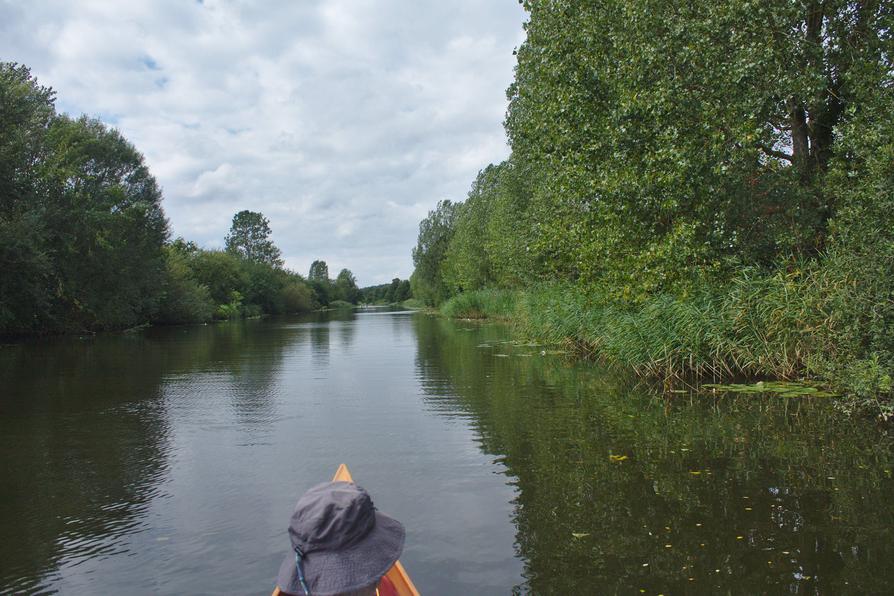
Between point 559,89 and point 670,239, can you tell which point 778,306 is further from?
point 559,89

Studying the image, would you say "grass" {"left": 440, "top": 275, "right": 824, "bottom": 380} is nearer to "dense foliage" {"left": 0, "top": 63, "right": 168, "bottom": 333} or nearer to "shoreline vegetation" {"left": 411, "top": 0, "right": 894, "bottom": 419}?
"shoreline vegetation" {"left": 411, "top": 0, "right": 894, "bottom": 419}

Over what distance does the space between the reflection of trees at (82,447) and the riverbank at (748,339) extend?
879 centimetres

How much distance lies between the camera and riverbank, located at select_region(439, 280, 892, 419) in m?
10.4

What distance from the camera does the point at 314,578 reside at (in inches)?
120

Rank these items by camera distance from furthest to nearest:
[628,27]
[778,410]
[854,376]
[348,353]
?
[348,353] < [628,27] < [778,410] < [854,376]

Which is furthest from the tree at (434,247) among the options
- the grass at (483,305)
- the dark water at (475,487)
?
the dark water at (475,487)

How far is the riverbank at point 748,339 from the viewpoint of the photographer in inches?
408

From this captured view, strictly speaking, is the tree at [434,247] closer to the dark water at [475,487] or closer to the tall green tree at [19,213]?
the tall green tree at [19,213]

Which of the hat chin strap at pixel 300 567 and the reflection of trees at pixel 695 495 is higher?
the hat chin strap at pixel 300 567

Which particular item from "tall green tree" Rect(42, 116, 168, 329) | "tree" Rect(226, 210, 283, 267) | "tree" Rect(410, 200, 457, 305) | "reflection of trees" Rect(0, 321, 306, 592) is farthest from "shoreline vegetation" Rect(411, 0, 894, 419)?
"tree" Rect(226, 210, 283, 267)

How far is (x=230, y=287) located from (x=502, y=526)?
3041 inches

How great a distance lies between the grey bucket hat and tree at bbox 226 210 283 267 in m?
115

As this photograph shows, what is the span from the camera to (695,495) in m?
6.99

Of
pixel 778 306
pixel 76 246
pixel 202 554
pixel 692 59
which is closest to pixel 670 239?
pixel 778 306
